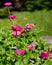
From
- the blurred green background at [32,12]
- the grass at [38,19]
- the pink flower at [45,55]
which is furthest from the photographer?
the blurred green background at [32,12]

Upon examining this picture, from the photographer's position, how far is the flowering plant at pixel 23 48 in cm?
378

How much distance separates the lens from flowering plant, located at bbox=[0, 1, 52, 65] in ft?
12.4

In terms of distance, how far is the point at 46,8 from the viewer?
18.5 metres

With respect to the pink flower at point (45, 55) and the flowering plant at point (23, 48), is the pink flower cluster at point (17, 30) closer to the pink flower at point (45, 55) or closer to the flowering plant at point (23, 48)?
the flowering plant at point (23, 48)

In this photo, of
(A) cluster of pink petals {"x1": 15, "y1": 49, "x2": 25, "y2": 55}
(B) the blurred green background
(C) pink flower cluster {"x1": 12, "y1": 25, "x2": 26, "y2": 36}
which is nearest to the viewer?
(A) cluster of pink petals {"x1": 15, "y1": 49, "x2": 25, "y2": 55}

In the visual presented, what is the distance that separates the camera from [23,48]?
3.87 m

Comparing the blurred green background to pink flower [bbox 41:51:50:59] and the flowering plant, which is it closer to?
the flowering plant

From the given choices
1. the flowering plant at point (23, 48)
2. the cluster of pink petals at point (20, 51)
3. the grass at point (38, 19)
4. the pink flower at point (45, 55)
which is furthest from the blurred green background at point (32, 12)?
the cluster of pink petals at point (20, 51)

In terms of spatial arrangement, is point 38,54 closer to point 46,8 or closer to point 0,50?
point 0,50

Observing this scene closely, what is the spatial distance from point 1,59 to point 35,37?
0.55 metres

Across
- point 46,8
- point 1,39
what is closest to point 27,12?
point 46,8

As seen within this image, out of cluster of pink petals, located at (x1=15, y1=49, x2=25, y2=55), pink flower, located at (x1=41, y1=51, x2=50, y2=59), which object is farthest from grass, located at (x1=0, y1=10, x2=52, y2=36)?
cluster of pink petals, located at (x1=15, y1=49, x2=25, y2=55)

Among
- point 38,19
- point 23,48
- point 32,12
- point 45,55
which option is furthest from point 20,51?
point 32,12

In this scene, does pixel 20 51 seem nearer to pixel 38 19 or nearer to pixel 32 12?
pixel 38 19
